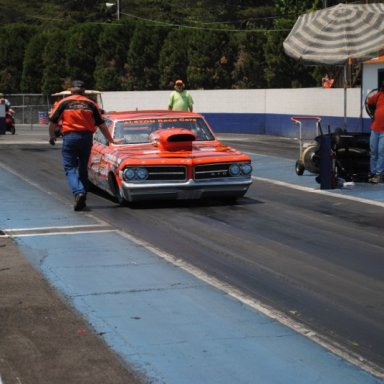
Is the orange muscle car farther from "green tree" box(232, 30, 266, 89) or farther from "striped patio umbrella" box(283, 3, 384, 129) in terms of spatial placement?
"green tree" box(232, 30, 266, 89)

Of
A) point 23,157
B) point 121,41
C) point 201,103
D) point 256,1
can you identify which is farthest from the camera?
point 256,1

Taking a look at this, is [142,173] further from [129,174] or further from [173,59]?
[173,59]

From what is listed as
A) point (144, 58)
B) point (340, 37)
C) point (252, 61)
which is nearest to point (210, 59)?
point (252, 61)

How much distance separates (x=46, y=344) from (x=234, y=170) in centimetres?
660

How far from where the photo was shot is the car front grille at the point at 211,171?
12.1 m

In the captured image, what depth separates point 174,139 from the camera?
12305 millimetres

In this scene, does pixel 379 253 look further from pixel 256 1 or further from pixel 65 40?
pixel 256 1

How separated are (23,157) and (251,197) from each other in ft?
29.9

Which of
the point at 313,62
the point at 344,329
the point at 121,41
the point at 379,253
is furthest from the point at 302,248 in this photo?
the point at 121,41

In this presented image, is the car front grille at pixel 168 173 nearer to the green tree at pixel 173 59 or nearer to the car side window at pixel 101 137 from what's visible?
the car side window at pixel 101 137

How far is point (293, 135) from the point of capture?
2933 cm

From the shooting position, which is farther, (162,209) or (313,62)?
(313,62)

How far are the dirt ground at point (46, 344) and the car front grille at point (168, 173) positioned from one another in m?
4.31

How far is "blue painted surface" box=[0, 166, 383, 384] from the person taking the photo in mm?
5422
